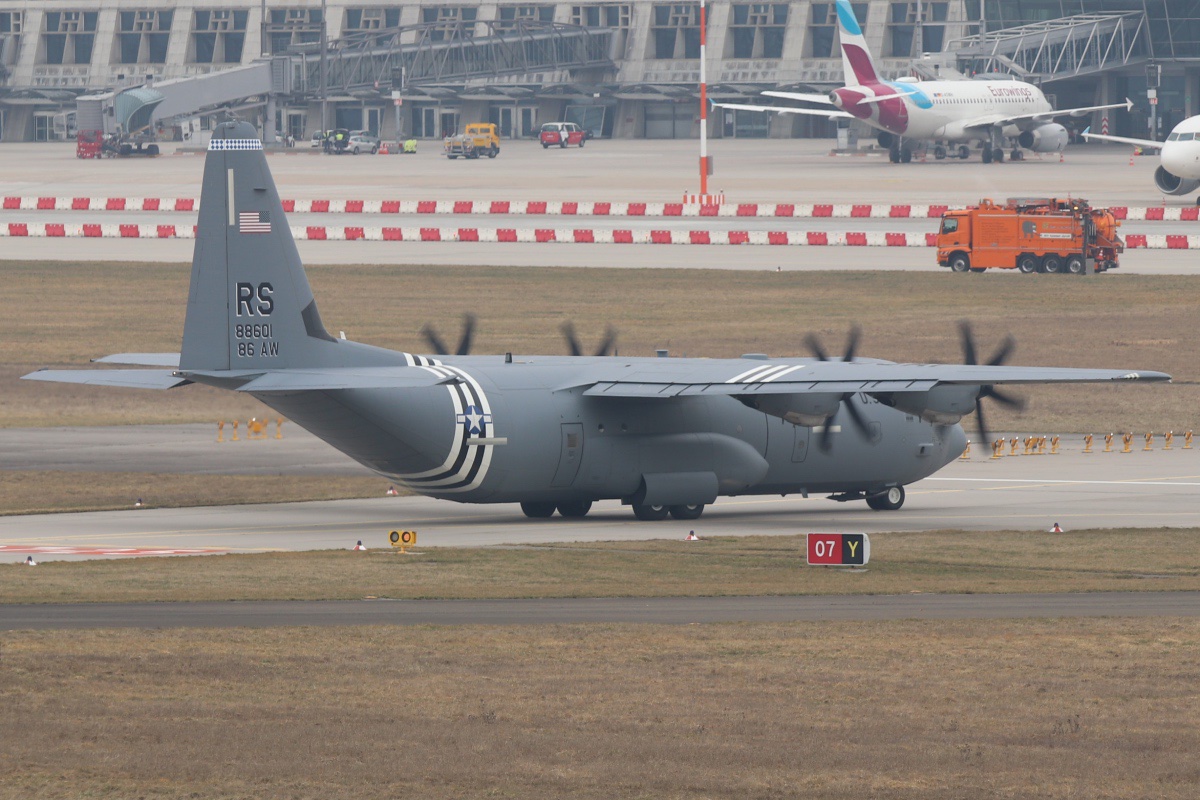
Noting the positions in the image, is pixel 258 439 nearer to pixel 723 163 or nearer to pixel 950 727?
pixel 950 727

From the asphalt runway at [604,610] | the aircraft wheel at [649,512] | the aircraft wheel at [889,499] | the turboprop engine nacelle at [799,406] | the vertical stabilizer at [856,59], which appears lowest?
the aircraft wheel at [889,499]

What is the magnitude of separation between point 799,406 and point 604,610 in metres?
13.3

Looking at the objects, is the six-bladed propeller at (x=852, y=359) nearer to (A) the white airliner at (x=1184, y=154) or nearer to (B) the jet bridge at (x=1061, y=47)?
(A) the white airliner at (x=1184, y=154)

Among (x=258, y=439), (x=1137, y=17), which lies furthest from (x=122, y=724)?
(x=1137, y=17)

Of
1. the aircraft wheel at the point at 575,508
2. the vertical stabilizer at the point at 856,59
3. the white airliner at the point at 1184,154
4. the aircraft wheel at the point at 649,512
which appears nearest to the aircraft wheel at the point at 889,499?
the aircraft wheel at the point at 649,512

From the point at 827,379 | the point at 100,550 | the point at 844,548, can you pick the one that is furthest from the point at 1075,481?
the point at 100,550

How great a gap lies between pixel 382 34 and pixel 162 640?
170691 millimetres

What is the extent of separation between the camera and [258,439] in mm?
53188

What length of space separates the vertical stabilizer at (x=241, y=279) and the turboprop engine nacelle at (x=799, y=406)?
9.02 m

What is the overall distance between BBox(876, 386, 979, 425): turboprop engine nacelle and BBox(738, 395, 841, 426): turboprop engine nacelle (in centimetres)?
136

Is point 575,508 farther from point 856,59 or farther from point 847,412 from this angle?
point 856,59

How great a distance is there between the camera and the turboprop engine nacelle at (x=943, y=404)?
132 ft

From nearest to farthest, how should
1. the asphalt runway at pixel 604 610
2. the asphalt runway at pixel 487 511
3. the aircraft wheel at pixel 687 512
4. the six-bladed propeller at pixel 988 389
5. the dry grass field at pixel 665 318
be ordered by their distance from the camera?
1. the asphalt runway at pixel 604 610
2. the asphalt runway at pixel 487 511
3. the six-bladed propeller at pixel 988 389
4. the aircraft wheel at pixel 687 512
5. the dry grass field at pixel 665 318

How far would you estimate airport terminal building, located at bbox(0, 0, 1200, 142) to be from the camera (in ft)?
574
